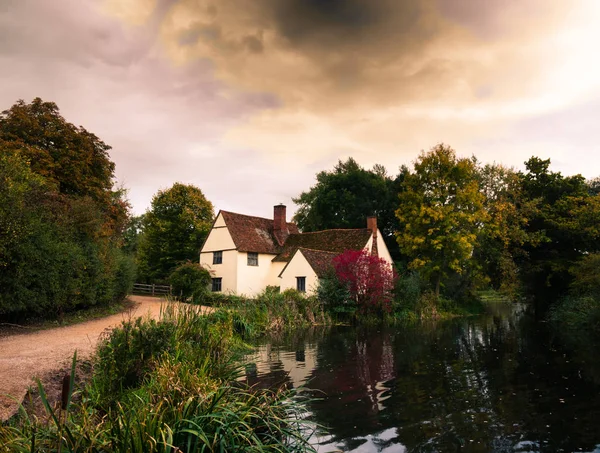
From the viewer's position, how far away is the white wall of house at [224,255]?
34719mm

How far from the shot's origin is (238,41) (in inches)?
579

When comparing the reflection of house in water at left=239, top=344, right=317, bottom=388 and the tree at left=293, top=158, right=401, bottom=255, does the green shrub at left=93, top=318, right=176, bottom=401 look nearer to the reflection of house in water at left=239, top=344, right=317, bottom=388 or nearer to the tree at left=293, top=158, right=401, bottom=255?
the reflection of house in water at left=239, top=344, right=317, bottom=388

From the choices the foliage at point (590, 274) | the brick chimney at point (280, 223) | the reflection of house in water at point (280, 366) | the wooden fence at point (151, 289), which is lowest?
the reflection of house in water at point (280, 366)

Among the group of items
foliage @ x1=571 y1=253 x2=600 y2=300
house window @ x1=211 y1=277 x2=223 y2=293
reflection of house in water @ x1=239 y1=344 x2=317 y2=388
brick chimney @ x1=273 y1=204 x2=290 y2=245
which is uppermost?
brick chimney @ x1=273 y1=204 x2=290 y2=245

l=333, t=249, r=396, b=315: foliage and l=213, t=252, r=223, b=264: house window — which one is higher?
l=213, t=252, r=223, b=264: house window

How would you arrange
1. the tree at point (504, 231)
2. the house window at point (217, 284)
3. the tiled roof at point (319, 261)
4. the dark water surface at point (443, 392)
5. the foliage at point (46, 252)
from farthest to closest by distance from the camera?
the house window at point (217, 284)
the tree at point (504, 231)
the tiled roof at point (319, 261)
the foliage at point (46, 252)
the dark water surface at point (443, 392)

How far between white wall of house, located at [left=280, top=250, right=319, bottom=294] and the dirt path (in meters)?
15.7

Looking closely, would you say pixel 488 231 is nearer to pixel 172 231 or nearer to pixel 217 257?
pixel 217 257

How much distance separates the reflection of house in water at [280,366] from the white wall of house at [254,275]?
18174 mm

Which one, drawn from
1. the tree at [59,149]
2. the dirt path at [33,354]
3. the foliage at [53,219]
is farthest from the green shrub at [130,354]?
the tree at [59,149]

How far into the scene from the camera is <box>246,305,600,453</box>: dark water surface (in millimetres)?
6762

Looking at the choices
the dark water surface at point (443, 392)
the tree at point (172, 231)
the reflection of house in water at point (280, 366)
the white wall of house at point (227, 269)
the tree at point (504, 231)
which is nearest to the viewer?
the dark water surface at point (443, 392)

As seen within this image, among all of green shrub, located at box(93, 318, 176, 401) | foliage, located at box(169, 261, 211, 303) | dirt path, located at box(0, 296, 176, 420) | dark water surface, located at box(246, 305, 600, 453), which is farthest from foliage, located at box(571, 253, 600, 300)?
foliage, located at box(169, 261, 211, 303)

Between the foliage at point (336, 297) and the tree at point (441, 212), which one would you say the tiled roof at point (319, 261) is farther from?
the tree at point (441, 212)
